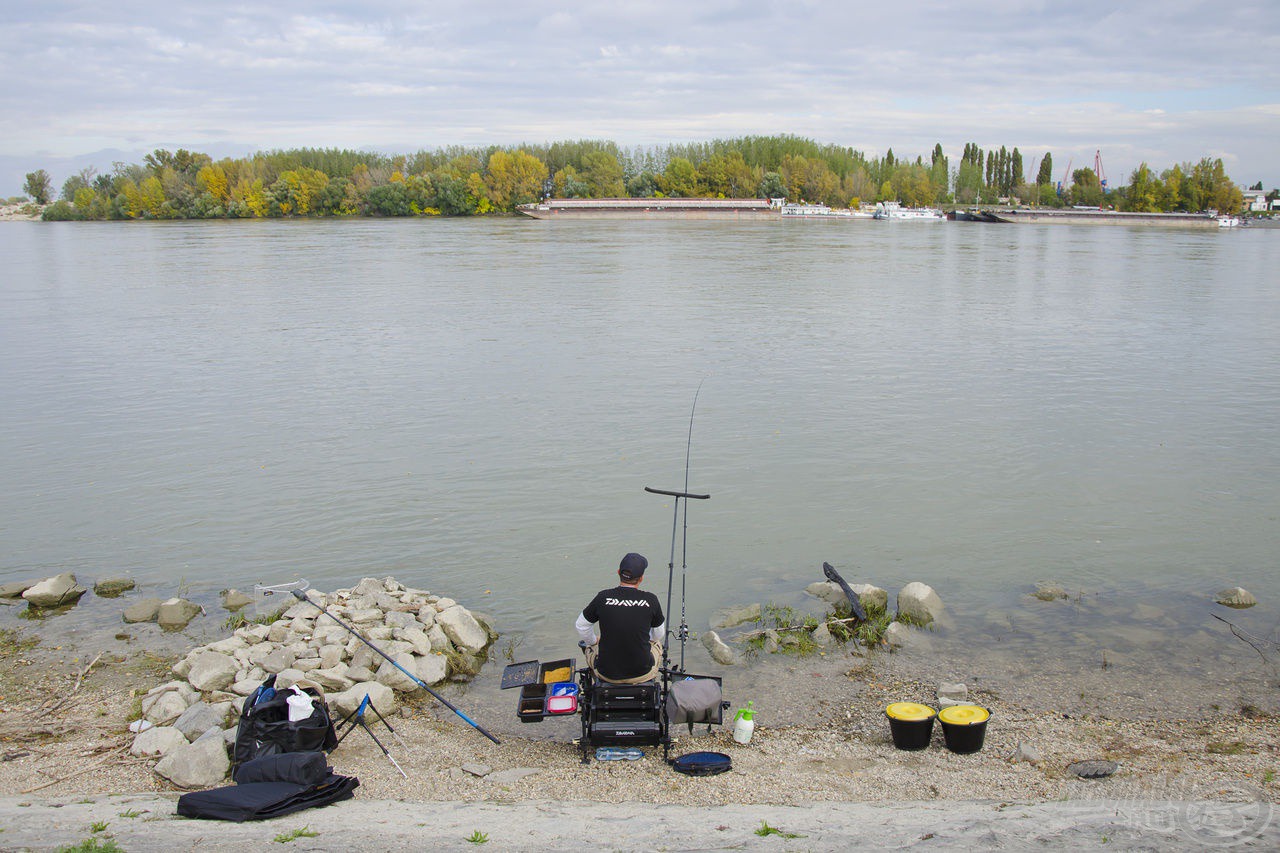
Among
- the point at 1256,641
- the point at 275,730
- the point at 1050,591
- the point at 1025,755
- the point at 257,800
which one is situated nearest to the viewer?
the point at 257,800

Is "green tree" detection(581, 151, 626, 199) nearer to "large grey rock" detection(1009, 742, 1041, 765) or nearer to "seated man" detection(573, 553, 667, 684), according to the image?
"seated man" detection(573, 553, 667, 684)

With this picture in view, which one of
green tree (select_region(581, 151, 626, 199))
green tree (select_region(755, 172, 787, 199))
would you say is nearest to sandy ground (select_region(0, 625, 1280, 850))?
green tree (select_region(755, 172, 787, 199))

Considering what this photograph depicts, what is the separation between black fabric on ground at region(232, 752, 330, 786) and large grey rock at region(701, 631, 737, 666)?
13.1ft

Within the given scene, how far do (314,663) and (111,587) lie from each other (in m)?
3.91

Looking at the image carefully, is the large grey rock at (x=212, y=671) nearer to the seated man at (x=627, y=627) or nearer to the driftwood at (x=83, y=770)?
the driftwood at (x=83, y=770)

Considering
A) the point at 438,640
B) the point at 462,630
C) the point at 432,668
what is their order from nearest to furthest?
1. the point at 432,668
2. the point at 438,640
3. the point at 462,630

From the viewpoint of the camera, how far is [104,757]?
695cm

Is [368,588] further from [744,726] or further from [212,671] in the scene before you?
[744,726]

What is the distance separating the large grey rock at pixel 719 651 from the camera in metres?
8.99

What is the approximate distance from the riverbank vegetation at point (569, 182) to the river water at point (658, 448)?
11214cm

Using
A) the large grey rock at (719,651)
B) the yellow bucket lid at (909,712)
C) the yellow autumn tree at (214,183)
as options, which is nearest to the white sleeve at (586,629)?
the yellow bucket lid at (909,712)

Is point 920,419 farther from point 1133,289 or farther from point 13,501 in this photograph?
point 1133,289

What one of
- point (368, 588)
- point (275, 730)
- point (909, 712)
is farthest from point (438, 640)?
point (909, 712)

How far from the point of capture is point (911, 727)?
6.95 meters
